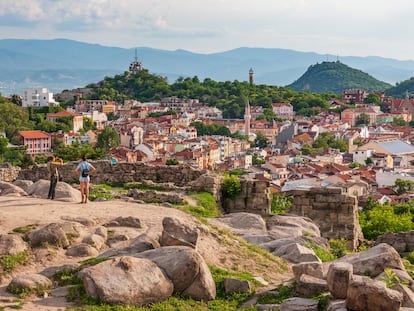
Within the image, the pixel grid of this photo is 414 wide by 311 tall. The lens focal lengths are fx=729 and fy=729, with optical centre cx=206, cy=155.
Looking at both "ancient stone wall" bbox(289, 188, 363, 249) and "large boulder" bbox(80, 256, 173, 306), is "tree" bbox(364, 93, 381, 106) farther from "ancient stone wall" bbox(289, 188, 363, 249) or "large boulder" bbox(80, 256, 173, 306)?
"large boulder" bbox(80, 256, 173, 306)

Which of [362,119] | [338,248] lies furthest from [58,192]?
[362,119]

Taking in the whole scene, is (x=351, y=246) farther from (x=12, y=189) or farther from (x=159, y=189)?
(x=12, y=189)

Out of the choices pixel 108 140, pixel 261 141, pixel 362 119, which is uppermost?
pixel 362 119

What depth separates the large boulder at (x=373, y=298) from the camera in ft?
26.8

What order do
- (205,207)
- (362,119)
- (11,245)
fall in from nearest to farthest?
(11,245) → (205,207) → (362,119)

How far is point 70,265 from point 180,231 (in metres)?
1.62

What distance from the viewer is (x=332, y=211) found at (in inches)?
694

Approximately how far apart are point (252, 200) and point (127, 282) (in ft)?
29.9

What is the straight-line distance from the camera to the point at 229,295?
9516 mm

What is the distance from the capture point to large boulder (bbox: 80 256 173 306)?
874cm

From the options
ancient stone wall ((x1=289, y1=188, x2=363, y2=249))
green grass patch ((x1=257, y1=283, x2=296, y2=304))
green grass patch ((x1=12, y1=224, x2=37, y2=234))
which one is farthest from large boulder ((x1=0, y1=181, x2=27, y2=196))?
green grass patch ((x1=257, y1=283, x2=296, y2=304))

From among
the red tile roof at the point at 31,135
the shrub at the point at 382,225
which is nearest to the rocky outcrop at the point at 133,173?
the shrub at the point at 382,225

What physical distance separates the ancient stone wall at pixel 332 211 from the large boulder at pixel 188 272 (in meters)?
8.54

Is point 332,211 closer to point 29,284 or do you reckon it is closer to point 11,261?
point 11,261
